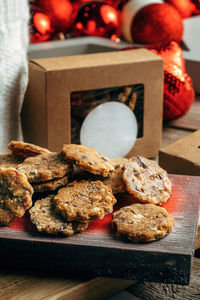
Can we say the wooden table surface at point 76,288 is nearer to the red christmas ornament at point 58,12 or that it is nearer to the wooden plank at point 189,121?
the wooden plank at point 189,121

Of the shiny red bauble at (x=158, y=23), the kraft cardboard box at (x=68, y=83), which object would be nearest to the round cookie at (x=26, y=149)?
the kraft cardboard box at (x=68, y=83)

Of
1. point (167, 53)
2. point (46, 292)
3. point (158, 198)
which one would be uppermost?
point (167, 53)

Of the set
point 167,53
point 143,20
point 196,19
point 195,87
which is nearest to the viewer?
point 167,53

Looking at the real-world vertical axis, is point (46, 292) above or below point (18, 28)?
below

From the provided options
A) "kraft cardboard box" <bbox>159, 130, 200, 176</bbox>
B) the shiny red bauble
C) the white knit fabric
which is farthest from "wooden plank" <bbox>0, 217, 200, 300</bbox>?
the shiny red bauble

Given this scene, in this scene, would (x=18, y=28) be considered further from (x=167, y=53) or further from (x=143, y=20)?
(x=143, y=20)

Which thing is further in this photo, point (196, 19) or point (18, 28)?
point (196, 19)

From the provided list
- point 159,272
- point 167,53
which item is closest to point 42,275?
point 159,272

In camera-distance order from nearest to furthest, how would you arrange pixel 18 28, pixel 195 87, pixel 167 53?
pixel 18 28 < pixel 167 53 < pixel 195 87
